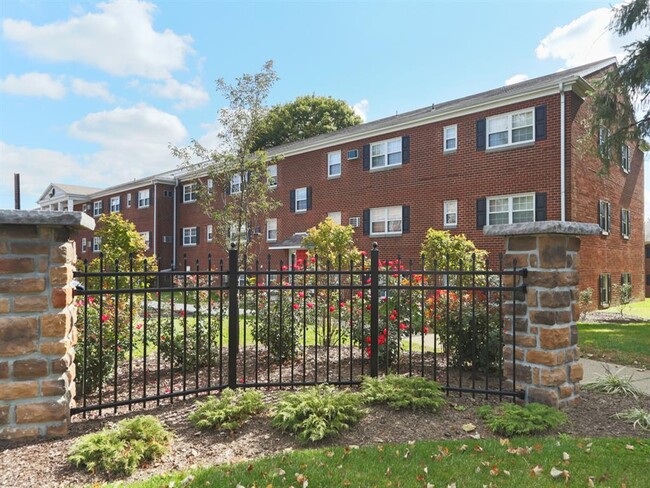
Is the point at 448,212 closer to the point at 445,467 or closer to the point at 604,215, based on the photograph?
the point at 604,215

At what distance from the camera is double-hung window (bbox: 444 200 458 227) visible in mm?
16188

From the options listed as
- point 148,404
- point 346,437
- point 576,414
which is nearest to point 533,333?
point 576,414

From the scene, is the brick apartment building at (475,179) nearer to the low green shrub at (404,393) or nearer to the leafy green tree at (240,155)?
the leafy green tree at (240,155)

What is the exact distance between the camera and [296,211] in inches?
869

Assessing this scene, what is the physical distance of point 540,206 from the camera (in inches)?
551

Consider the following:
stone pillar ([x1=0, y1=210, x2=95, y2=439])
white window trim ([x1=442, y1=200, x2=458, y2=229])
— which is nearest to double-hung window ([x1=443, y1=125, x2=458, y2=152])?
white window trim ([x1=442, y1=200, x2=458, y2=229])

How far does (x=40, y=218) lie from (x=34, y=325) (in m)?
0.88

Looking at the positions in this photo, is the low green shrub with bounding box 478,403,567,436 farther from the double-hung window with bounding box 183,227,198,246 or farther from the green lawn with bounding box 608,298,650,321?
the double-hung window with bounding box 183,227,198,246

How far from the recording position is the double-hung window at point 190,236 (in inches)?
1126

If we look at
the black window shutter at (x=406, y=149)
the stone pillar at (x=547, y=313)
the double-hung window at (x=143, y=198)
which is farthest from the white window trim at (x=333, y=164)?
the stone pillar at (x=547, y=313)

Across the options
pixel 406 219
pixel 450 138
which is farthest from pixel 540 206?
pixel 406 219

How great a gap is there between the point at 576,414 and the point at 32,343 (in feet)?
16.4

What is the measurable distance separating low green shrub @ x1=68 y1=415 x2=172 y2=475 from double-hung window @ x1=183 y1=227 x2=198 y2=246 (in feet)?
84.4

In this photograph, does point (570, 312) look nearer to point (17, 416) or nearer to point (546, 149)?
point (17, 416)
